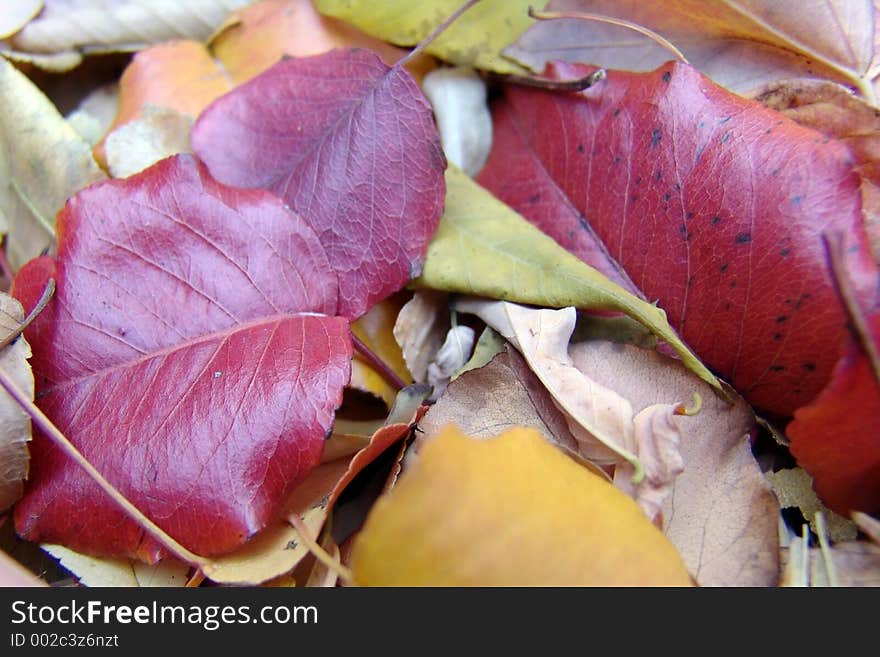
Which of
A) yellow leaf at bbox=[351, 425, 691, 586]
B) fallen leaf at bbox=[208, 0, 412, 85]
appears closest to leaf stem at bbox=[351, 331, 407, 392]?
yellow leaf at bbox=[351, 425, 691, 586]

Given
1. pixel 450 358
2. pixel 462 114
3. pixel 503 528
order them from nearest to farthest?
pixel 503 528 < pixel 450 358 < pixel 462 114

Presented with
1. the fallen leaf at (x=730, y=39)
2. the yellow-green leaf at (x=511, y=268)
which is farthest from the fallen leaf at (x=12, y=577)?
the fallen leaf at (x=730, y=39)

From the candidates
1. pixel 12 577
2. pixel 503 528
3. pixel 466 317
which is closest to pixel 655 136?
pixel 466 317

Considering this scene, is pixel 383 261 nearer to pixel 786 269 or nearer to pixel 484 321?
pixel 484 321

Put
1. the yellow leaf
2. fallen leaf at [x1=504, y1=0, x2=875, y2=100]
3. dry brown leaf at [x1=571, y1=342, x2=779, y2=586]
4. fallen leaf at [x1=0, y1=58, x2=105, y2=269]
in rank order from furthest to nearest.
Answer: fallen leaf at [x1=0, y1=58, x2=105, y2=269], fallen leaf at [x1=504, y1=0, x2=875, y2=100], dry brown leaf at [x1=571, y1=342, x2=779, y2=586], the yellow leaf

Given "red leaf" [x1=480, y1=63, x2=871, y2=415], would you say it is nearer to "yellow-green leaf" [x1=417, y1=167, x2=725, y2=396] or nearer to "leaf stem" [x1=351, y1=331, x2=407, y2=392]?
"yellow-green leaf" [x1=417, y1=167, x2=725, y2=396]

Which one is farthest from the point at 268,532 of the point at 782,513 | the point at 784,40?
the point at 784,40

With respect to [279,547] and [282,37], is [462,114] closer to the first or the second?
[282,37]
